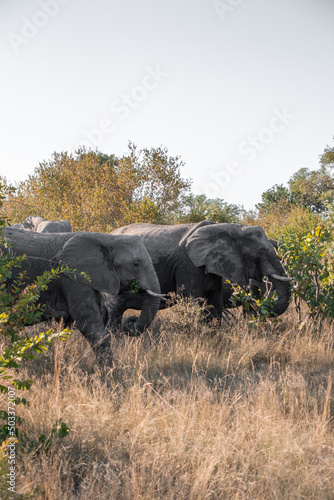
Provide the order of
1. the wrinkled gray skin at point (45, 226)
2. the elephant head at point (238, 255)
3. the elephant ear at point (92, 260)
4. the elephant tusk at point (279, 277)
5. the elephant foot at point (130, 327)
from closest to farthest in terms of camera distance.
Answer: the elephant ear at point (92, 260) < the elephant foot at point (130, 327) < the elephant tusk at point (279, 277) < the elephant head at point (238, 255) < the wrinkled gray skin at point (45, 226)

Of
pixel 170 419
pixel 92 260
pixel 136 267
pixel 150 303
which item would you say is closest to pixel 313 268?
pixel 150 303

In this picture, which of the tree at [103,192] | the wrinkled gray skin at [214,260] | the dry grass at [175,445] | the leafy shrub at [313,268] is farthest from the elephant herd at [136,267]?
the tree at [103,192]

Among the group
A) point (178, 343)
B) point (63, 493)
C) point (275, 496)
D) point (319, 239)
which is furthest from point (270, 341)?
point (63, 493)

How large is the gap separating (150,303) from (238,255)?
2.38 meters

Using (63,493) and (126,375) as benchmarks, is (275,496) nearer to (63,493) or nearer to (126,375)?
(63,493)

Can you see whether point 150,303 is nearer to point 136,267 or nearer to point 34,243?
point 136,267

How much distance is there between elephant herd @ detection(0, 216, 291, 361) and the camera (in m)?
5.81

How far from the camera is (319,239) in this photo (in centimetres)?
756

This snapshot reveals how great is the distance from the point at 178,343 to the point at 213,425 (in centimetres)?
288

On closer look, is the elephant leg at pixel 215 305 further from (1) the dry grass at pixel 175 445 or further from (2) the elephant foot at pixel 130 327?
(1) the dry grass at pixel 175 445

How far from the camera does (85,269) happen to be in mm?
5984

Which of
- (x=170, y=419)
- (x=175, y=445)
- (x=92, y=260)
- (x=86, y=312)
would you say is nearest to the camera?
(x=175, y=445)

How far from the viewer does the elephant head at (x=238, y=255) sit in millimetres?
8234

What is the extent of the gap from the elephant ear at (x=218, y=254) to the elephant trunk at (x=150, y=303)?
1770 mm
